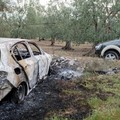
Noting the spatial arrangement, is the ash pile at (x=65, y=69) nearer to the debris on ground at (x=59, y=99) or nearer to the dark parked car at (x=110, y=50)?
the debris on ground at (x=59, y=99)

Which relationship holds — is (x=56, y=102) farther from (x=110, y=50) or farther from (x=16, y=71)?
(x=110, y=50)

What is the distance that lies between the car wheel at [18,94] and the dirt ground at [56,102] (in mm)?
107

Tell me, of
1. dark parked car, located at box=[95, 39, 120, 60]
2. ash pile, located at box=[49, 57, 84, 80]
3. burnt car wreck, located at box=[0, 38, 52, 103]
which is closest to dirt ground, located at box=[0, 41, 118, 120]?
burnt car wreck, located at box=[0, 38, 52, 103]

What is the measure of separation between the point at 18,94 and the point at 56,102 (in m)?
0.92

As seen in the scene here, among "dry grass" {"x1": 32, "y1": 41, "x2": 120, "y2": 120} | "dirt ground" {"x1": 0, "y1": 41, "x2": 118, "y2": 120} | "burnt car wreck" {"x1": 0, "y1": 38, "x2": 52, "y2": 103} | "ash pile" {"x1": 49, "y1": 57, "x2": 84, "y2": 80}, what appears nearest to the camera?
"dry grass" {"x1": 32, "y1": 41, "x2": 120, "y2": 120}

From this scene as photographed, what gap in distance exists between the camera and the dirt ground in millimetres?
6656

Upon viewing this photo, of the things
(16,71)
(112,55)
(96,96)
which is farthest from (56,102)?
(112,55)

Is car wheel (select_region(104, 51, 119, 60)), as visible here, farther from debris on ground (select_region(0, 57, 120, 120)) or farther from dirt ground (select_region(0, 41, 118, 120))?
dirt ground (select_region(0, 41, 118, 120))

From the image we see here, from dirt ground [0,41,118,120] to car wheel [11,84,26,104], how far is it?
0.11 metres

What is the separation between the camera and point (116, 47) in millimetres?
16422

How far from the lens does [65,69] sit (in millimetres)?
12742

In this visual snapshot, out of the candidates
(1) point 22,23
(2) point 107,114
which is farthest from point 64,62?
(1) point 22,23

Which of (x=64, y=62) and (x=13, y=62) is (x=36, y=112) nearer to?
(x=13, y=62)

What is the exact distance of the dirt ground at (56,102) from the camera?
6.66 metres
